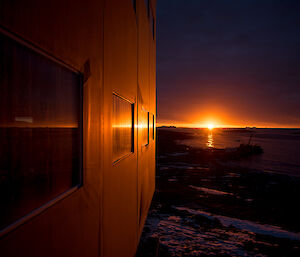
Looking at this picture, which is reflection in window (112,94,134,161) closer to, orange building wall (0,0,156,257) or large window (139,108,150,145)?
orange building wall (0,0,156,257)

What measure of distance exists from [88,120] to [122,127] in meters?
1.41

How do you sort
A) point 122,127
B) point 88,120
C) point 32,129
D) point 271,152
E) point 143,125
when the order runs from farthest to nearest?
point 271,152, point 143,125, point 122,127, point 88,120, point 32,129

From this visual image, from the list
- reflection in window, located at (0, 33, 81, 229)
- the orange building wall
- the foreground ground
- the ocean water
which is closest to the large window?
the orange building wall

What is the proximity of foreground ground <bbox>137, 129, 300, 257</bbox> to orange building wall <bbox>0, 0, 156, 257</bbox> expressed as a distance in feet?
6.35

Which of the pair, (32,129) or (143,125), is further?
(143,125)

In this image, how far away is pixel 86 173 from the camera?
5.86ft

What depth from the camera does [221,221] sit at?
19.0 feet

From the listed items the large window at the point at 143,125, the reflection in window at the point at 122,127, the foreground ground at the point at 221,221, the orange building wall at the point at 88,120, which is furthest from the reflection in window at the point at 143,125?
the foreground ground at the point at 221,221

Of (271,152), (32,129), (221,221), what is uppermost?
(32,129)

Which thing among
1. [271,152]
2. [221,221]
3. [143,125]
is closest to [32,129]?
[143,125]

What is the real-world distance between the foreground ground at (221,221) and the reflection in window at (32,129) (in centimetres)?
381

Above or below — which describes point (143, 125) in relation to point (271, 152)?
above

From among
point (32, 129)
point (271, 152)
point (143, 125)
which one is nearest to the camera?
point (32, 129)

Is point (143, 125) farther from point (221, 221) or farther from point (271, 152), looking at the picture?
point (271, 152)
